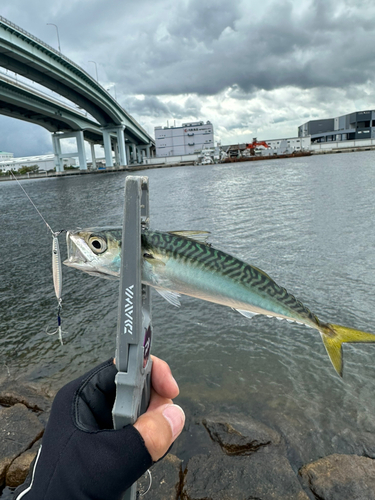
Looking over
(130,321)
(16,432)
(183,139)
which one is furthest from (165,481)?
(183,139)

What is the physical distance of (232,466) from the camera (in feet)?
14.9

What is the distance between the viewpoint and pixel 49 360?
7.63 meters

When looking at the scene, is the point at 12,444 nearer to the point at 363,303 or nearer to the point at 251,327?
the point at 251,327

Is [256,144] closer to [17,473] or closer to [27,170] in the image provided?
[27,170]

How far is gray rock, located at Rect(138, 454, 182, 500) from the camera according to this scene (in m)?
4.07

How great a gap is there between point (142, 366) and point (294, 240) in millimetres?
14834

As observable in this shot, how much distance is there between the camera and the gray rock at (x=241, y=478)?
4.08 m

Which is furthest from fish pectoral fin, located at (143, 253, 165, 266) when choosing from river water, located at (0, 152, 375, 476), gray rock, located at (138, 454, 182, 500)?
river water, located at (0, 152, 375, 476)

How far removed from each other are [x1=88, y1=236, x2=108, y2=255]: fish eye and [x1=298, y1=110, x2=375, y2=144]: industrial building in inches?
7887

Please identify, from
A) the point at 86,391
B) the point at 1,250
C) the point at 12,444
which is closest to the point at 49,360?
the point at 12,444

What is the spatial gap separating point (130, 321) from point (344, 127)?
21293 cm

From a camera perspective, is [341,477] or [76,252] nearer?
[76,252]

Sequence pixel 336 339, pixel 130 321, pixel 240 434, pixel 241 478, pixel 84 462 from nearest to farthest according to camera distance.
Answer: pixel 84 462 → pixel 130 321 → pixel 336 339 → pixel 241 478 → pixel 240 434

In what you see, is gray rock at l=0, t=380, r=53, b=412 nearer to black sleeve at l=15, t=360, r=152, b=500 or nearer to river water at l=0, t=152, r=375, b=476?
river water at l=0, t=152, r=375, b=476
